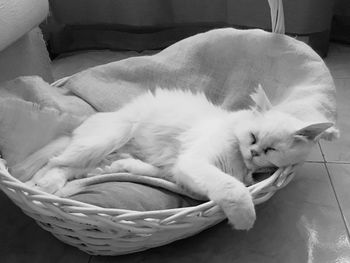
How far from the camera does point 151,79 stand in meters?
1.51

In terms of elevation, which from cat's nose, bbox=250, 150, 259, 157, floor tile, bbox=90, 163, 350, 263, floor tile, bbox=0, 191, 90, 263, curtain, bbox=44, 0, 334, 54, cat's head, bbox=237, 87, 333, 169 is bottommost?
floor tile, bbox=90, 163, 350, 263

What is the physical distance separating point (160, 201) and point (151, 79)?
Result: 0.61 meters

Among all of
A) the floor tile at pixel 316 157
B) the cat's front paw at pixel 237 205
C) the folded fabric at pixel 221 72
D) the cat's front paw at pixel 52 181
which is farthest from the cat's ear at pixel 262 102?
the cat's front paw at pixel 52 181

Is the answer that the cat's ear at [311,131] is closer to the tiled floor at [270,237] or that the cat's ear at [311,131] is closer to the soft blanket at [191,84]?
the soft blanket at [191,84]

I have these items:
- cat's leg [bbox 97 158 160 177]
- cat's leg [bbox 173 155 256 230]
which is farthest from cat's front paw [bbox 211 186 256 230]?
cat's leg [bbox 97 158 160 177]

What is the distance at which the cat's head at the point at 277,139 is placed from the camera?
1037mm

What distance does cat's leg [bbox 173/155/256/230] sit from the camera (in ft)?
2.99

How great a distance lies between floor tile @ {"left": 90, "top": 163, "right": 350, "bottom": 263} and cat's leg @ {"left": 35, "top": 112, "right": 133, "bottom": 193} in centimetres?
24

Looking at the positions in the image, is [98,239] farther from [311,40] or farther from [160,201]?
[311,40]

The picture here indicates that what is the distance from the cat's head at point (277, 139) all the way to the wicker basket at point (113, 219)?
48 mm

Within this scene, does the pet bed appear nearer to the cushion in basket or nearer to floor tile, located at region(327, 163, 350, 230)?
the cushion in basket

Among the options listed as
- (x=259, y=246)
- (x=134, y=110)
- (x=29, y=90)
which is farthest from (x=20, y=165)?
(x=259, y=246)

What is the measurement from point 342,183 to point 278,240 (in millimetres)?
343

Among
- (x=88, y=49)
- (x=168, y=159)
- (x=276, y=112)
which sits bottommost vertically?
(x=88, y=49)
